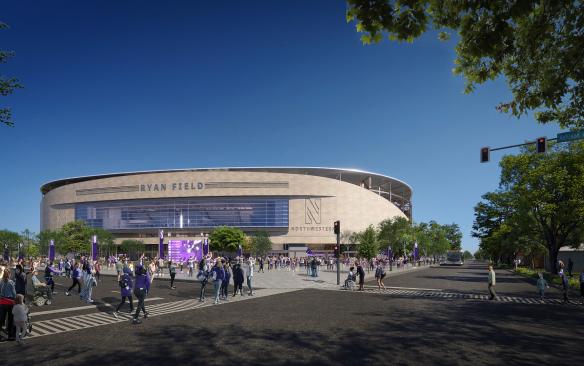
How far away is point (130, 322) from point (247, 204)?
89348 mm

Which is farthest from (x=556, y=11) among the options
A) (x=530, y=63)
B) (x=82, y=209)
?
(x=82, y=209)

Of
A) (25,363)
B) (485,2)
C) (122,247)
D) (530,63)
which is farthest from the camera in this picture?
(122,247)

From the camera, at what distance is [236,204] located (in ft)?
333

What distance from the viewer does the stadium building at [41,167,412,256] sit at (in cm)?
10088

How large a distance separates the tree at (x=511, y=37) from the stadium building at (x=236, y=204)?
292 ft

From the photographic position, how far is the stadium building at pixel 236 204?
101 meters

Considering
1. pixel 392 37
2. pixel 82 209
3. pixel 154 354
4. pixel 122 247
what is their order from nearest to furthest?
pixel 392 37
pixel 154 354
pixel 122 247
pixel 82 209

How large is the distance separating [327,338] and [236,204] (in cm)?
9284

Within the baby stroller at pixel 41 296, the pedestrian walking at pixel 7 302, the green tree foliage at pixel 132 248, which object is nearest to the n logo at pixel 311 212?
the green tree foliage at pixel 132 248

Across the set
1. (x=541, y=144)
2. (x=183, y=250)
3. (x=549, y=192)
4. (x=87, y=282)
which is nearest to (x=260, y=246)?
(x=183, y=250)

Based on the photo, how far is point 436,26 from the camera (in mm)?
8328

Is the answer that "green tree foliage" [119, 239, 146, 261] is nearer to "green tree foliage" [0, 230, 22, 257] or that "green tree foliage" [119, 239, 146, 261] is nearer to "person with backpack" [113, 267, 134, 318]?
"green tree foliage" [0, 230, 22, 257]

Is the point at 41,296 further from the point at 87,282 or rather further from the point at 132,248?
the point at 132,248

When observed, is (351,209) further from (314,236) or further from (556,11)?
(556,11)
